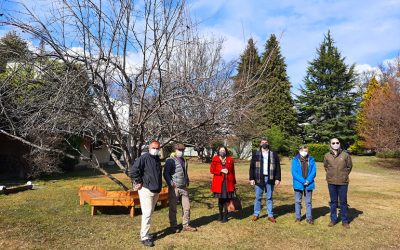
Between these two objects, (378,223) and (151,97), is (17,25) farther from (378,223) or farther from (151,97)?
(378,223)

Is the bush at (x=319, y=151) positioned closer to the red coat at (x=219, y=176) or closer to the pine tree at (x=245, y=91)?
the pine tree at (x=245, y=91)

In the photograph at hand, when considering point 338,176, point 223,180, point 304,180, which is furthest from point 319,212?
point 223,180

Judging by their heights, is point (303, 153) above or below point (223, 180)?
above

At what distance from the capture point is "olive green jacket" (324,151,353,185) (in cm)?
718

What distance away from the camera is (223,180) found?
24.3 feet

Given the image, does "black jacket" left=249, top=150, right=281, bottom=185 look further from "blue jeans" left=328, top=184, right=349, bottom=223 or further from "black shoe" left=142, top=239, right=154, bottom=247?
"black shoe" left=142, top=239, right=154, bottom=247

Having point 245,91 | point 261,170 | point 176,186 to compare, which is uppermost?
point 245,91

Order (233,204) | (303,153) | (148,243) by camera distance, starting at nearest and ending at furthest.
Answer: (148,243) < (233,204) < (303,153)

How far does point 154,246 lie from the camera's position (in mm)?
5789

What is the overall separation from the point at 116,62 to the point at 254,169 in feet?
11.8

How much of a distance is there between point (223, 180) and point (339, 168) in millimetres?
2340

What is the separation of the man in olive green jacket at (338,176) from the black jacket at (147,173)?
11.7 ft

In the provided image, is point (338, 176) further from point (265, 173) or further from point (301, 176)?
point (265, 173)

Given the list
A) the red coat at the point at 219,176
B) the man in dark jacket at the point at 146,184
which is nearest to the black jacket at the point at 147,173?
the man in dark jacket at the point at 146,184
